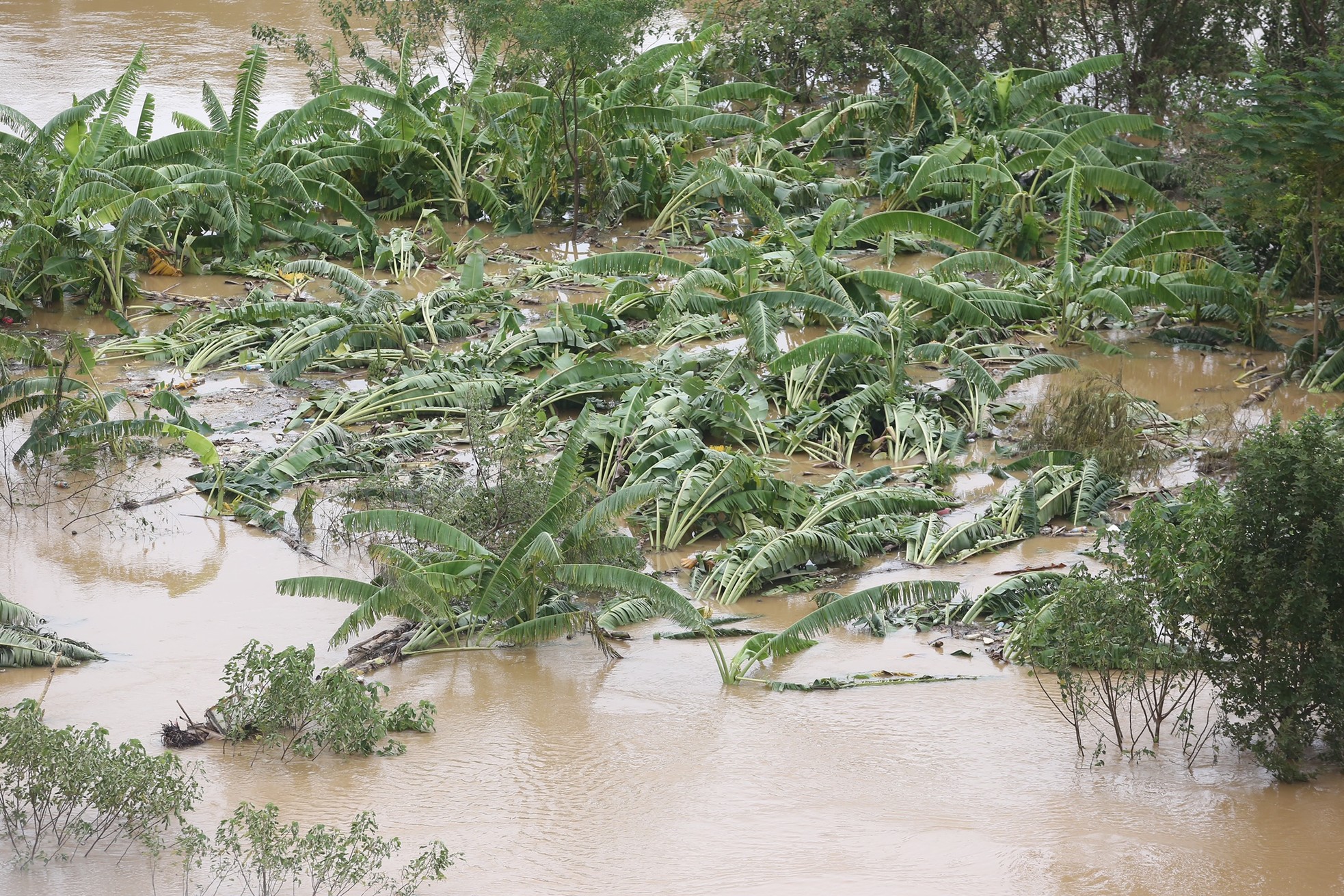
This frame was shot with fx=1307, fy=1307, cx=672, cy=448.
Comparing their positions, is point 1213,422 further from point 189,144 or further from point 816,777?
point 189,144

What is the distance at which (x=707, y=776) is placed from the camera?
5.30m

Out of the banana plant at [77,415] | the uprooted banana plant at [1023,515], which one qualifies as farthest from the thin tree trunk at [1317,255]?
the banana plant at [77,415]

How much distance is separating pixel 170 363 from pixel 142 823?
7228 millimetres

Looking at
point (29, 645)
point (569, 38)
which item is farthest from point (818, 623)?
point (569, 38)

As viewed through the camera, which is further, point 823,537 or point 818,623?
point 823,537

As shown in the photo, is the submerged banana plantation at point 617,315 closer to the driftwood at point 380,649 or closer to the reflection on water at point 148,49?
the driftwood at point 380,649

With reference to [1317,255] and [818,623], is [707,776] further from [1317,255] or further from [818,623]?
[1317,255]

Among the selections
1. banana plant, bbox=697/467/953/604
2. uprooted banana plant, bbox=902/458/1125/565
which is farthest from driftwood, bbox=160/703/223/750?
uprooted banana plant, bbox=902/458/1125/565

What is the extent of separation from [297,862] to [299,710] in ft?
4.29

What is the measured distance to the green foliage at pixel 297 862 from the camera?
4.19 metres

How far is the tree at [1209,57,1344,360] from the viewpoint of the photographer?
9.42 meters

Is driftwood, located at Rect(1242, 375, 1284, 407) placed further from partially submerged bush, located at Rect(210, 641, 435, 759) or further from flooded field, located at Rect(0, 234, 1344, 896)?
partially submerged bush, located at Rect(210, 641, 435, 759)

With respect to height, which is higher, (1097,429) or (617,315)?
(617,315)

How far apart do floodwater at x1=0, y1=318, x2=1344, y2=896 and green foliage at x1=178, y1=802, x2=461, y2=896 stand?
164 mm
